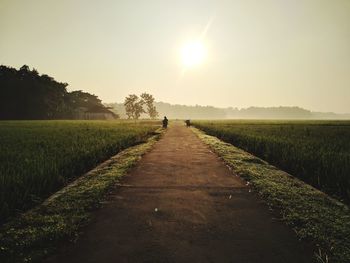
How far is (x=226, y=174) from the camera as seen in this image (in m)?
8.82

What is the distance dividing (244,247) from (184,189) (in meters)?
3.24

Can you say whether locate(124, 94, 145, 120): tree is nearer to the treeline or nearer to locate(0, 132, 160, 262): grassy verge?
the treeline

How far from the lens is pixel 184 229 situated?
167 inches

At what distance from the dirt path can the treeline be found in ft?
258

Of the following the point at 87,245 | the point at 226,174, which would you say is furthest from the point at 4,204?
the point at 226,174

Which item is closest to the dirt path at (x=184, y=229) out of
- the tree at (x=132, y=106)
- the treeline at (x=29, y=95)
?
the treeline at (x=29, y=95)

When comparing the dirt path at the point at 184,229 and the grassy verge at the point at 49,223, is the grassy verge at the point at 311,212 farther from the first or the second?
the grassy verge at the point at 49,223

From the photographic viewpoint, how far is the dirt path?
3.45 metres

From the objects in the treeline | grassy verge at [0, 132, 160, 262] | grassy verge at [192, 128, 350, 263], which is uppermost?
the treeline

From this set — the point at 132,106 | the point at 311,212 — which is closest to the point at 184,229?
the point at 311,212

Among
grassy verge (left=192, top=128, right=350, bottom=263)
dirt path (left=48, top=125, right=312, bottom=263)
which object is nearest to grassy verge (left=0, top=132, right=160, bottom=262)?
dirt path (left=48, top=125, right=312, bottom=263)

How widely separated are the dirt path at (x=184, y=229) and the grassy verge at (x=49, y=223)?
26 cm

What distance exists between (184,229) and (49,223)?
7.56 feet

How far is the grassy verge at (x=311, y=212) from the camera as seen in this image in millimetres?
3672
